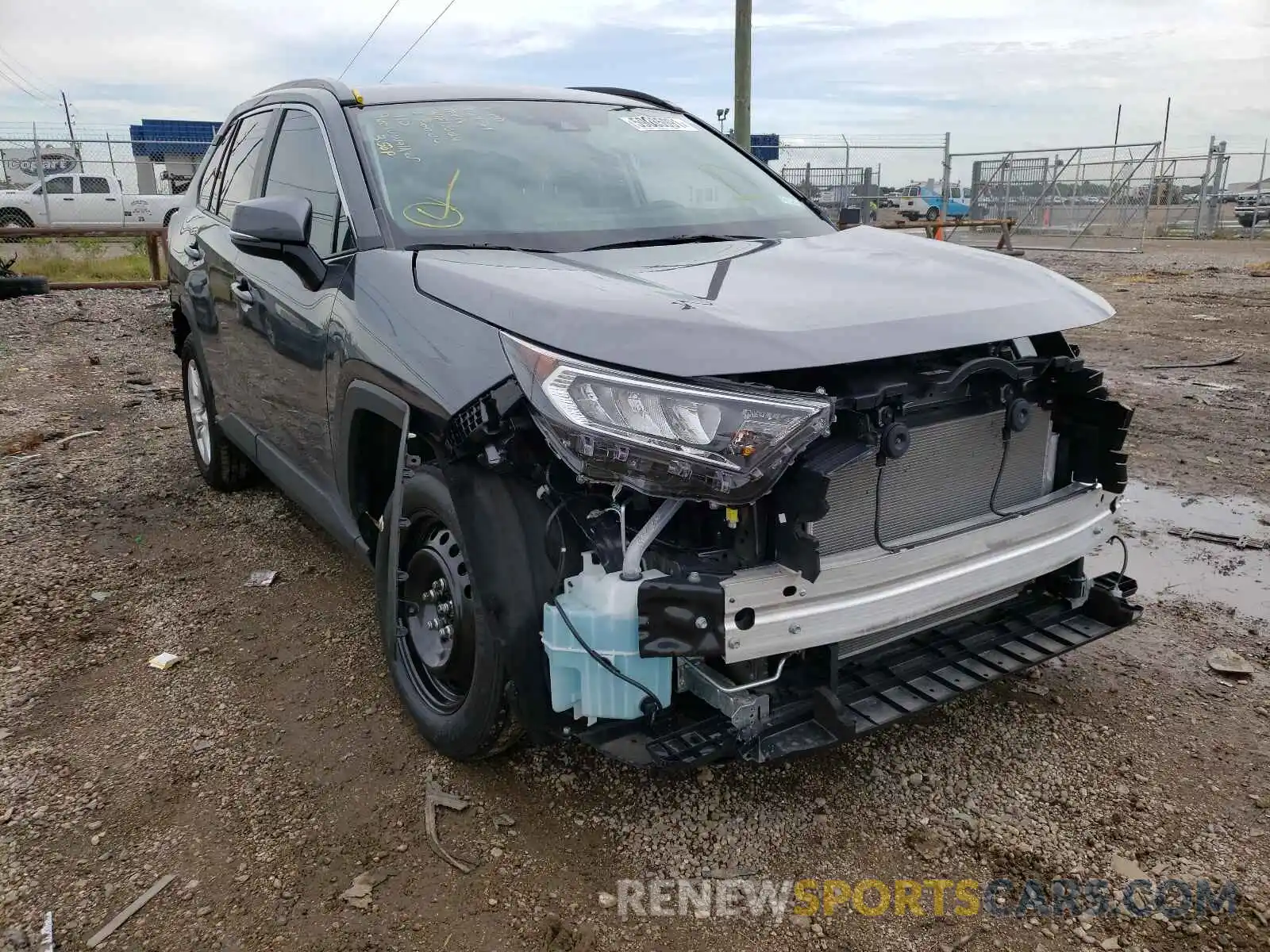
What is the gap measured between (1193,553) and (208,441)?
190 inches

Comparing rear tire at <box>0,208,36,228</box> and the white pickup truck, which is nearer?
rear tire at <box>0,208,36,228</box>

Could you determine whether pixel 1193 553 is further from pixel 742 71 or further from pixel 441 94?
pixel 742 71

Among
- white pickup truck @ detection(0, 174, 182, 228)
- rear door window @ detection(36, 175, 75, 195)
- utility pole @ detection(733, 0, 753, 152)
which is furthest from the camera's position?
rear door window @ detection(36, 175, 75, 195)

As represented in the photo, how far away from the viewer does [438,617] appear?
2.79m

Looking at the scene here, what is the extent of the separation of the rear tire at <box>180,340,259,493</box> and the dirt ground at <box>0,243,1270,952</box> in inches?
32.8

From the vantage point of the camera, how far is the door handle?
391 centimetres

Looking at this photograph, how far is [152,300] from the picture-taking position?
12523 mm

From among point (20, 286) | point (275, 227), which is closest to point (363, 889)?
point (275, 227)

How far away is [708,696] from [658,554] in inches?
14.5

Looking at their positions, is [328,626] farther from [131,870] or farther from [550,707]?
[550,707]

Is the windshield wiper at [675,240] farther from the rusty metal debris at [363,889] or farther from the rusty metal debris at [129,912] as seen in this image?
the rusty metal debris at [129,912]

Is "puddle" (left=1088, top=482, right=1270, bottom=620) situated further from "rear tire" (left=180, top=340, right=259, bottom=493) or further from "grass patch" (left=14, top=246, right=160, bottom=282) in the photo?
"grass patch" (left=14, top=246, right=160, bottom=282)

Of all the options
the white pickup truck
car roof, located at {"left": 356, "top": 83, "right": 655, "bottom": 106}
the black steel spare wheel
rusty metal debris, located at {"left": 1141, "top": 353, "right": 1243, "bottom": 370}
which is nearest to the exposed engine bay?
the black steel spare wheel

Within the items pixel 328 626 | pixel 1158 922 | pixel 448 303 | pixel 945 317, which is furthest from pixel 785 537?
pixel 328 626
